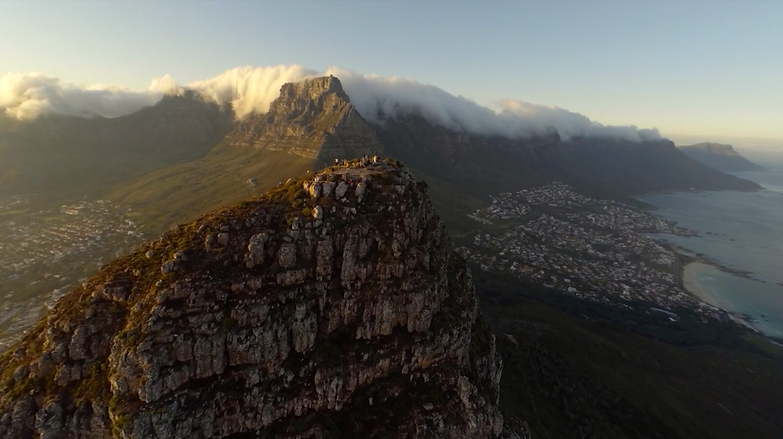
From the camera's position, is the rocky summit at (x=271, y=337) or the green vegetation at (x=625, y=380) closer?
the rocky summit at (x=271, y=337)

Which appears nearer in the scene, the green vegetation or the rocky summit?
the rocky summit

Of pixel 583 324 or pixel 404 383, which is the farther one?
pixel 583 324

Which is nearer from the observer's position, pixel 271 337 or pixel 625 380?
pixel 271 337

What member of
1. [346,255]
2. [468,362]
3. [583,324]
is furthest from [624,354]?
[346,255]

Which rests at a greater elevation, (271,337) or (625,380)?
(271,337)

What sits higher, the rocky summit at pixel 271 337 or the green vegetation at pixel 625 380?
the rocky summit at pixel 271 337

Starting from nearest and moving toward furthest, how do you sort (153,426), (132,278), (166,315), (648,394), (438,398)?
1. (153,426)
2. (166,315)
3. (132,278)
4. (438,398)
5. (648,394)

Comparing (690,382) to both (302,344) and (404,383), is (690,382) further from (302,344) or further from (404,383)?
(302,344)

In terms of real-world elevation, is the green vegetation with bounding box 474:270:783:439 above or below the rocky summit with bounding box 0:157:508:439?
below
